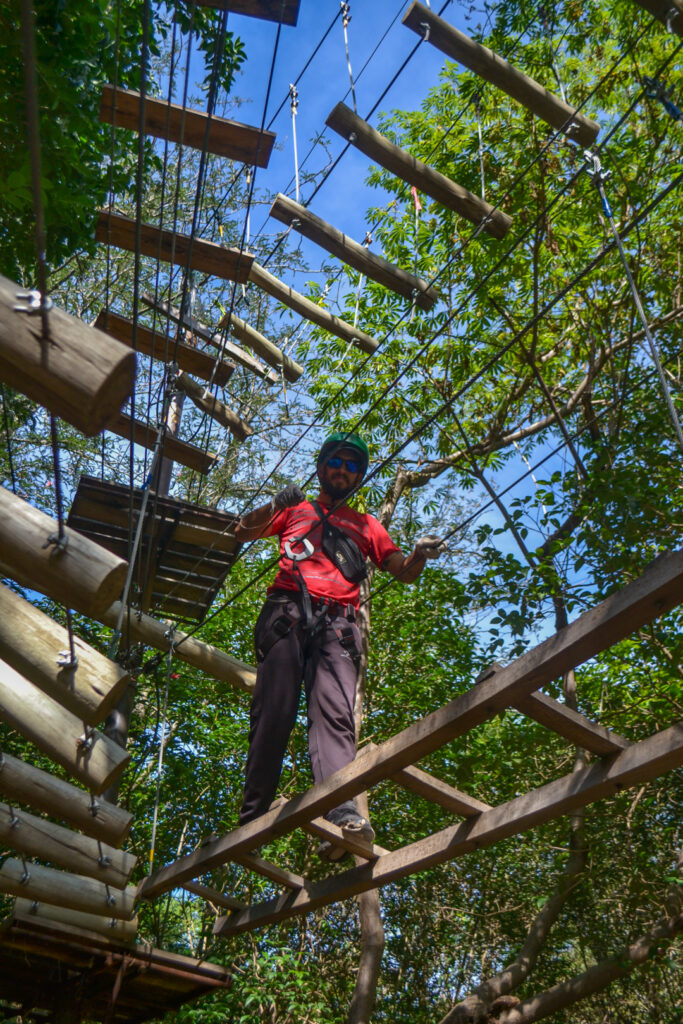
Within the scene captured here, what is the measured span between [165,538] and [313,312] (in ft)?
5.80

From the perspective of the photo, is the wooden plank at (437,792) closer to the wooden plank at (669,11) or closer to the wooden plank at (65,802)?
the wooden plank at (65,802)

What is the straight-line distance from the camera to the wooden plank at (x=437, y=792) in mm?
3578

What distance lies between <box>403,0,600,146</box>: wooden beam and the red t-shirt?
6.68 feet

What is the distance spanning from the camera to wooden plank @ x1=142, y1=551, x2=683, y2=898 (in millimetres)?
2496

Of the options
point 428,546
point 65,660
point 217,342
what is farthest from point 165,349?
point 65,660

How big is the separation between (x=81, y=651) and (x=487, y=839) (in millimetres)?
1645

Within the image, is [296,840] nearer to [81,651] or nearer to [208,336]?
[208,336]

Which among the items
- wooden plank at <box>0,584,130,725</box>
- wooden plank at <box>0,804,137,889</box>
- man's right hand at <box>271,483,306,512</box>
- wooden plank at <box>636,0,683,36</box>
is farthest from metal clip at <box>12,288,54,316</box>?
wooden plank at <box>0,804,137,889</box>

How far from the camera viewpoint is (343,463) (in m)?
4.75

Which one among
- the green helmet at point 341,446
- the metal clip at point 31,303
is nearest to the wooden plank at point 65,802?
the green helmet at point 341,446

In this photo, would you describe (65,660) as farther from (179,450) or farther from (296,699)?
(179,450)

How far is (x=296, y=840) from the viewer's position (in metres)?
9.36

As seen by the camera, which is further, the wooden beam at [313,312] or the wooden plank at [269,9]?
the wooden beam at [313,312]

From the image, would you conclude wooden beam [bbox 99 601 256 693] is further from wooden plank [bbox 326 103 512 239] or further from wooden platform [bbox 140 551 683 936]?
wooden plank [bbox 326 103 512 239]
